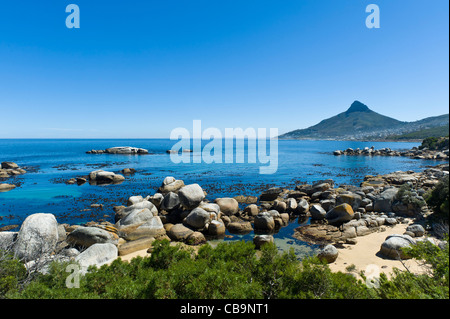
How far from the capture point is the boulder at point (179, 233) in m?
16.2

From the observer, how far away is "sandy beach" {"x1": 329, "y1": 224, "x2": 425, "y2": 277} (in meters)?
11.1

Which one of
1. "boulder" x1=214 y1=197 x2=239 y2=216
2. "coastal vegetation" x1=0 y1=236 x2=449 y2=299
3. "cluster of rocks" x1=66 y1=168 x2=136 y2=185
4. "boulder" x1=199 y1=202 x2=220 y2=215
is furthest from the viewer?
"cluster of rocks" x1=66 y1=168 x2=136 y2=185

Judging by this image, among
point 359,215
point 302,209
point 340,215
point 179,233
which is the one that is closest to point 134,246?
point 179,233

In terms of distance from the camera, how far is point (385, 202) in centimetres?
2048

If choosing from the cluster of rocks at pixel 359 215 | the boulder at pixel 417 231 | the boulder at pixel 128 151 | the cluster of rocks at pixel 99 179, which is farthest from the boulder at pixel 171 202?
the boulder at pixel 128 151

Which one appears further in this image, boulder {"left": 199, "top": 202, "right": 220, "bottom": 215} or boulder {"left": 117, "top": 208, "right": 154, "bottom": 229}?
boulder {"left": 199, "top": 202, "right": 220, "bottom": 215}

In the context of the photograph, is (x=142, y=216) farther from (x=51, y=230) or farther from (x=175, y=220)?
(x=51, y=230)

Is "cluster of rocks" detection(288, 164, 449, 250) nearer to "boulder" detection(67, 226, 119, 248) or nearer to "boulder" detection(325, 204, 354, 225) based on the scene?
"boulder" detection(325, 204, 354, 225)

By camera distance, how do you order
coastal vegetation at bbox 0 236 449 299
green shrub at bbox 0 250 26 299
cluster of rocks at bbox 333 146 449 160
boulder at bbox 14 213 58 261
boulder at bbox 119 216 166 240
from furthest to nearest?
cluster of rocks at bbox 333 146 449 160 → boulder at bbox 119 216 166 240 → boulder at bbox 14 213 58 261 → green shrub at bbox 0 250 26 299 → coastal vegetation at bbox 0 236 449 299

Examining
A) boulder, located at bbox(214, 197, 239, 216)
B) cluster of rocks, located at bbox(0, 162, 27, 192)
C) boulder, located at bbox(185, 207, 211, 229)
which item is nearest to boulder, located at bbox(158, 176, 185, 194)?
boulder, located at bbox(214, 197, 239, 216)

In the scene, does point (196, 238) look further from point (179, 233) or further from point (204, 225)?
point (204, 225)

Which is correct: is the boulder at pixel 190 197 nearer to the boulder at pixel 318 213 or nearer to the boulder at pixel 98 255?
the boulder at pixel 98 255

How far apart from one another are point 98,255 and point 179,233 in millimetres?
5483

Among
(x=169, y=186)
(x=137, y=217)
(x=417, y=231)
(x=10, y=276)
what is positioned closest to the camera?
(x=10, y=276)
